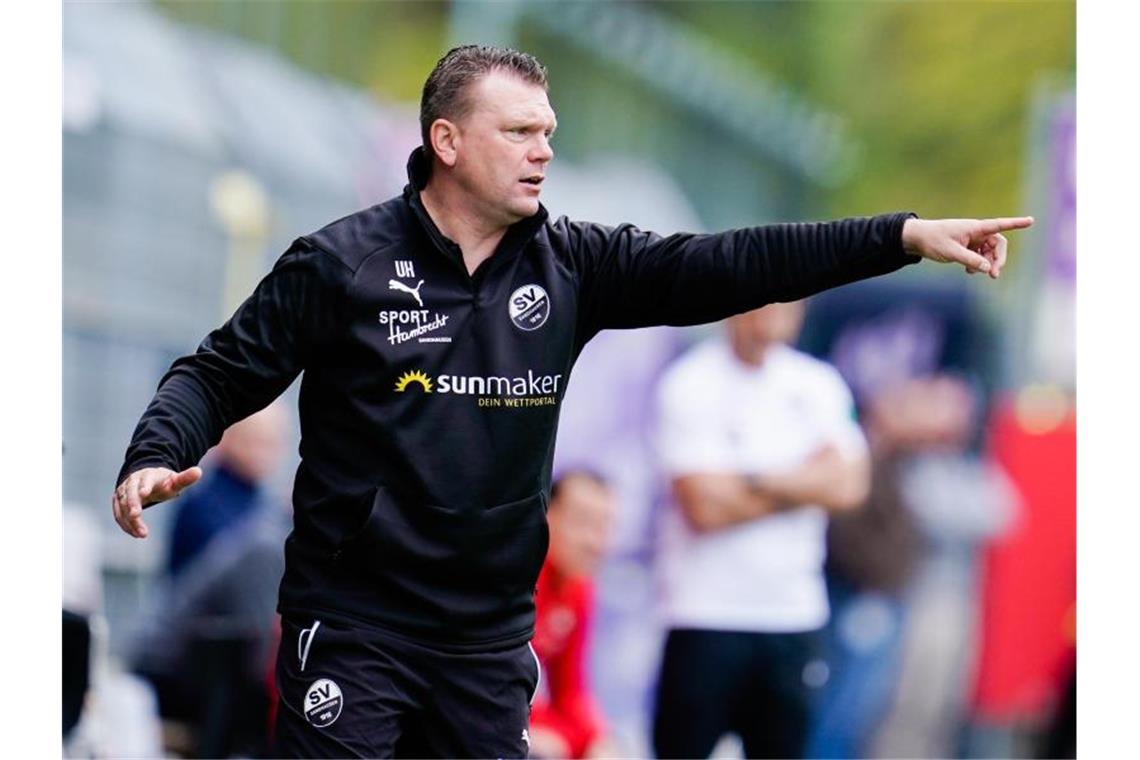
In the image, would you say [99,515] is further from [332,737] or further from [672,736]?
[332,737]

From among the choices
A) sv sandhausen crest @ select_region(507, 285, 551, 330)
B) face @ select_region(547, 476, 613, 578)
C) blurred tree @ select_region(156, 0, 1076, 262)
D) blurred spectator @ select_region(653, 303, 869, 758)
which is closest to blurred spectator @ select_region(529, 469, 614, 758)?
face @ select_region(547, 476, 613, 578)

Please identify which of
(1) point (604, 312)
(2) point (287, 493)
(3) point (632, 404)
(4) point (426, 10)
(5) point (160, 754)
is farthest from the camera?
(4) point (426, 10)

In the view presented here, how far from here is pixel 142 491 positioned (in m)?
4.72

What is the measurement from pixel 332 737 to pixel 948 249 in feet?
6.27

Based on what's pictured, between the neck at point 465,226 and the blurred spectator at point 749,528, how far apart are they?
3109 millimetres

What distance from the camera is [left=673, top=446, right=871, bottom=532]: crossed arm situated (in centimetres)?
812

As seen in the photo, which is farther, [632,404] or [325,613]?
[632,404]

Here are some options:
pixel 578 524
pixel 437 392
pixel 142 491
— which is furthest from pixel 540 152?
pixel 578 524

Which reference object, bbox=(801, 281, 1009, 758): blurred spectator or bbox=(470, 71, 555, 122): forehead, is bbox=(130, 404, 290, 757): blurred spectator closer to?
bbox=(801, 281, 1009, 758): blurred spectator

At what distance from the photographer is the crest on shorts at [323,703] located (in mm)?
4984

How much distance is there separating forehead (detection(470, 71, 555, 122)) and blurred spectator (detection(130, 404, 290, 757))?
4407 millimetres

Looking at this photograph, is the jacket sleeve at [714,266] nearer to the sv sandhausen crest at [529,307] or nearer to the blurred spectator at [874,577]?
the sv sandhausen crest at [529,307]

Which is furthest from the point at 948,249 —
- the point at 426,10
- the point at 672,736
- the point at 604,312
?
the point at 426,10

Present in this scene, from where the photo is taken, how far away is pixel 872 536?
10195mm
